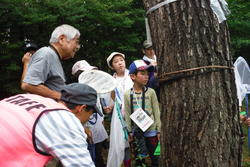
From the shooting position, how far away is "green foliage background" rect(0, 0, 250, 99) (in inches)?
231

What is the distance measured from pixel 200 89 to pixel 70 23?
15.7 ft

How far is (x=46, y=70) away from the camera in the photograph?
111 inches

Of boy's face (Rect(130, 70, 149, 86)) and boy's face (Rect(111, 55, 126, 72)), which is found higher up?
boy's face (Rect(111, 55, 126, 72))

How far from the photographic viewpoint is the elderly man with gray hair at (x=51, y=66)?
2.76m

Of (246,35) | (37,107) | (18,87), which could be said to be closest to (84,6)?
(18,87)

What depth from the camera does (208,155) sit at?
80.0 inches

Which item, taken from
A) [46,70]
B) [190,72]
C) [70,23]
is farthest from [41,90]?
[70,23]

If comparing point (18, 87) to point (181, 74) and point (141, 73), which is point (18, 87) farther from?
point (181, 74)

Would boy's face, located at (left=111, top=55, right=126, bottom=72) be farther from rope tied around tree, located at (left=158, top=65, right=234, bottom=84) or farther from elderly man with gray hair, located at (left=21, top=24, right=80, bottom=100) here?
rope tied around tree, located at (left=158, top=65, right=234, bottom=84)

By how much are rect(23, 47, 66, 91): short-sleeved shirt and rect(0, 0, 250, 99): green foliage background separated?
3.08 meters

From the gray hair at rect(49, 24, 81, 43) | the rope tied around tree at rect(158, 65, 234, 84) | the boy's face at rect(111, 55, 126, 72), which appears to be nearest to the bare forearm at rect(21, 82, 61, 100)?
the gray hair at rect(49, 24, 81, 43)

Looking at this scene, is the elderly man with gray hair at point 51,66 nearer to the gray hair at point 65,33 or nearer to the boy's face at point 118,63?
the gray hair at point 65,33

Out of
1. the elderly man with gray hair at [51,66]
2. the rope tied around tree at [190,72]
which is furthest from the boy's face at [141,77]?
the rope tied around tree at [190,72]

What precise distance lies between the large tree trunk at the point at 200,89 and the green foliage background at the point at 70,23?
421 cm
